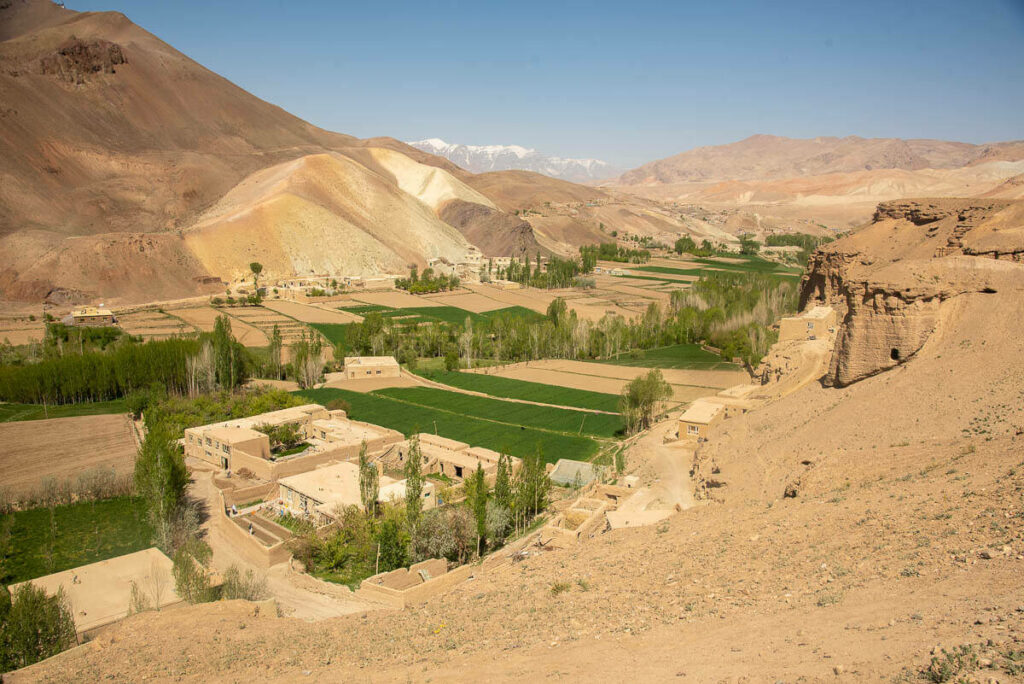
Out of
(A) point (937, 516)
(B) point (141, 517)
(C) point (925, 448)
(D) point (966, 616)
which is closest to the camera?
(D) point (966, 616)

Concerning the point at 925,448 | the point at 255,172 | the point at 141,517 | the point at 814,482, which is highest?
the point at 255,172

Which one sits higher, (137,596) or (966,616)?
(966,616)

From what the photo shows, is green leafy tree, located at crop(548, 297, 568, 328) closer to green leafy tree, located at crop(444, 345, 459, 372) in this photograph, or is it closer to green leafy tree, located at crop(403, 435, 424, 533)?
green leafy tree, located at crop(444, 345, 459, 372)

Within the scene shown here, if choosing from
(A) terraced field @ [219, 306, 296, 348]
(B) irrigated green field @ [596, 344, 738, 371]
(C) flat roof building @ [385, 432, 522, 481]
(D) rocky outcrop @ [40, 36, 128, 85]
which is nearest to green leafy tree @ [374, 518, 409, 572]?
(C) flat roof building @ [385, 432, 522, 481]

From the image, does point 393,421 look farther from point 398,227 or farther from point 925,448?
point 398,227

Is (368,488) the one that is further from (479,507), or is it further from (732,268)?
(732,268)

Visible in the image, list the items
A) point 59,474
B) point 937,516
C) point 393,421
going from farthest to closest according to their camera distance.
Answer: point 393,421 < point 59,474 < point 937,516

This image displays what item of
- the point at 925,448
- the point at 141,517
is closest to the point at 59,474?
the point at 141,517
